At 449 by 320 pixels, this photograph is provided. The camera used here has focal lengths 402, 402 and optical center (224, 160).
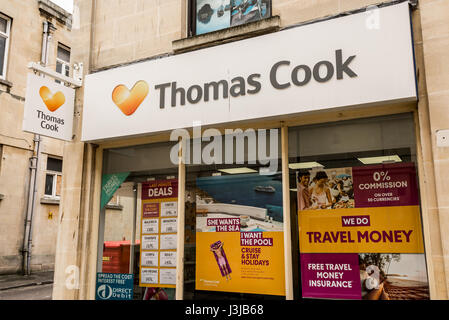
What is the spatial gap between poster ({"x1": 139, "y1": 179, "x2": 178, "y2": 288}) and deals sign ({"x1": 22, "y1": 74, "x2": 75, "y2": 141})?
151 cm

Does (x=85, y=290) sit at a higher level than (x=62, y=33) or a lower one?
lower

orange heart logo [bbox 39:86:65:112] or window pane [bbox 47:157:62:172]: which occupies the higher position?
window pane [bbox 47:157:62:172]

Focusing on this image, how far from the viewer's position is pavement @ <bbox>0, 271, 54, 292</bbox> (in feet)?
35.6

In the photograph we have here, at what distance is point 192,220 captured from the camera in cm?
533

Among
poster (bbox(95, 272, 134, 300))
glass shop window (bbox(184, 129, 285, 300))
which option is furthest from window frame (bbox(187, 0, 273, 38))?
poster (bbox(95, 272, 134, 300))

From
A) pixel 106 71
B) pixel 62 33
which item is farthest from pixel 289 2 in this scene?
pixel 62 33

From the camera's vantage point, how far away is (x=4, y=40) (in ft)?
43.7

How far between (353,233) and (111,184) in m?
3.47

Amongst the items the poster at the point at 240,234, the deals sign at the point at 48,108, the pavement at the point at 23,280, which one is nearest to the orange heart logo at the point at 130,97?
the deals sign at the point at 48,108

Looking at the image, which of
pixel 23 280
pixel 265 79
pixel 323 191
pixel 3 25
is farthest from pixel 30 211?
pixel 323 191

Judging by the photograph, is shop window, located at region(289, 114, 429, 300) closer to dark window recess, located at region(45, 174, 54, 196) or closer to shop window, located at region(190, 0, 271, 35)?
shop window, located at region(190, 0, 271, 35)
